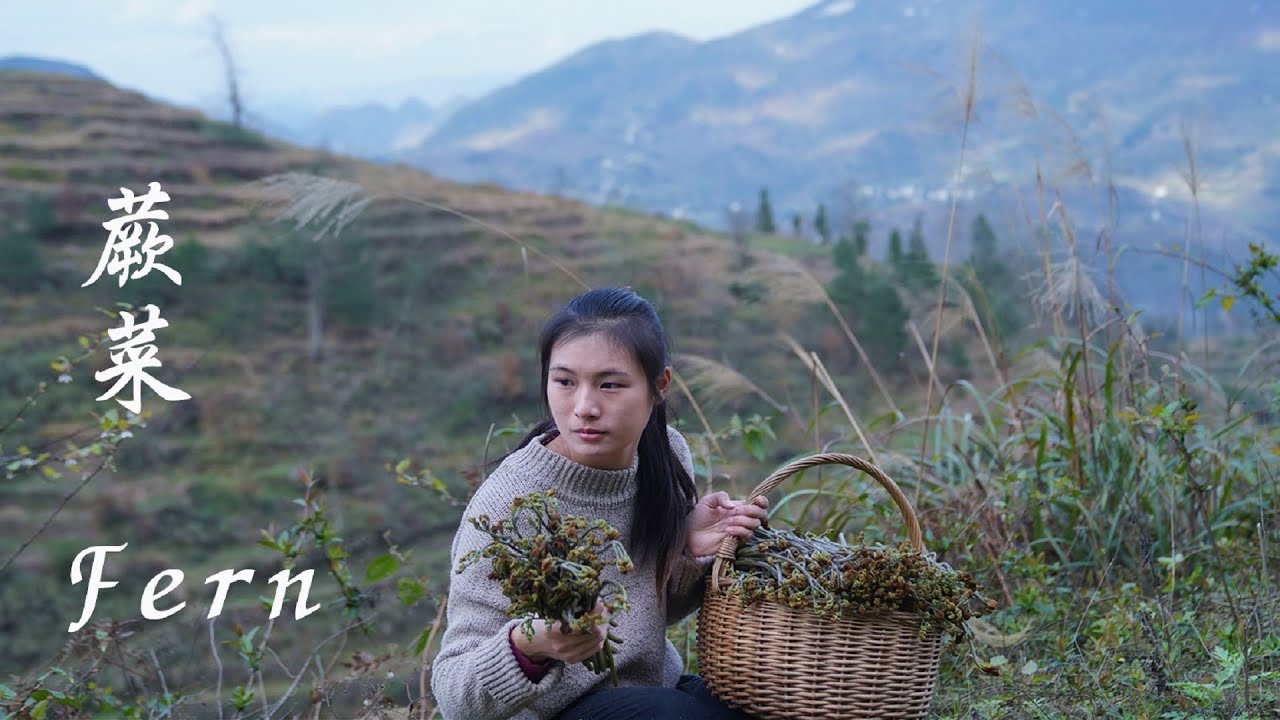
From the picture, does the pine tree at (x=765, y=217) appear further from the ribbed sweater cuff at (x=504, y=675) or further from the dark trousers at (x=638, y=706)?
the ribbed sweater cuff at (x=504, y=675)

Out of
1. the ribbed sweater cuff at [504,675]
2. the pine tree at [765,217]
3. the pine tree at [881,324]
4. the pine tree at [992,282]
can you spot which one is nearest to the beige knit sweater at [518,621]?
the ribbed sweater cuff at [504,675]

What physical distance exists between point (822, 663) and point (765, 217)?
97.5 ft

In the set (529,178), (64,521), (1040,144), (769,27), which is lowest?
(64,521)

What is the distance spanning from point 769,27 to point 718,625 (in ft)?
267

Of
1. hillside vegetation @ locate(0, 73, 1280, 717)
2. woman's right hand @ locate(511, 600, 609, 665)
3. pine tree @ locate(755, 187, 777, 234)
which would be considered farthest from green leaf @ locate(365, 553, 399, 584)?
pine tree @ locate(755, 187, 777, 234)

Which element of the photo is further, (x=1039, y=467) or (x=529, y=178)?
(x=529, y=178)

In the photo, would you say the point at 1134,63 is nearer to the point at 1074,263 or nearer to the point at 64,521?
the point at 64,521

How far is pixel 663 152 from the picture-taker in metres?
56.2

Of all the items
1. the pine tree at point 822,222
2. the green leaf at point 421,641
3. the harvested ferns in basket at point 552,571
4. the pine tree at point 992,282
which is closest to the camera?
the harvested ferns in basket at point 552,571

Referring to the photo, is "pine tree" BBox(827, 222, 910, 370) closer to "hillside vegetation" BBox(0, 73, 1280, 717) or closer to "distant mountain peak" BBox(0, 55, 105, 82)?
"hillside vegetation" BBox(0, 73, 1280, 717)

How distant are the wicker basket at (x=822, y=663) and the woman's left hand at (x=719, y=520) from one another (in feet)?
0.35

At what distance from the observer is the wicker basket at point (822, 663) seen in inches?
57.0

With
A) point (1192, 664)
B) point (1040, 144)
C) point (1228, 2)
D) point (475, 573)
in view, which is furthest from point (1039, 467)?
point (1228, 2)

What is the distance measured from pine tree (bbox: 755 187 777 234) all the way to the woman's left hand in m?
26.5
